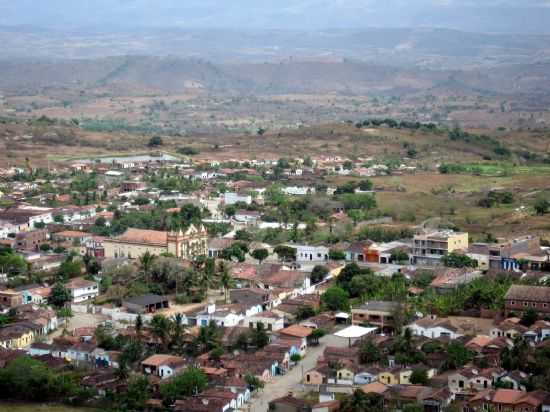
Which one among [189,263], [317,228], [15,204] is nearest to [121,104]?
[15,204]

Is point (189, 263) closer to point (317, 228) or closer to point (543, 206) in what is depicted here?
point (317, 228)

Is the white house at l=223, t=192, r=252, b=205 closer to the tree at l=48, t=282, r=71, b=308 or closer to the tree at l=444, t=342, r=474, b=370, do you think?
the tree at l=48, t=282, r=71, b=308

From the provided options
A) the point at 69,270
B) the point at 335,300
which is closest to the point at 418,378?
the point at 335,300

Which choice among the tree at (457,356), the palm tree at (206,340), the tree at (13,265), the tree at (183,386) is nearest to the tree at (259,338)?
the palm tree at (206,340)

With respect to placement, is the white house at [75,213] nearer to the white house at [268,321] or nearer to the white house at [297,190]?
the white house at [297,190]

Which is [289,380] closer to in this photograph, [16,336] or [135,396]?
[135,396]

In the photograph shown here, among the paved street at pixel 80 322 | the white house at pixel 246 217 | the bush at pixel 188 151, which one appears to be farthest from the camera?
the bush at pixel 188 151

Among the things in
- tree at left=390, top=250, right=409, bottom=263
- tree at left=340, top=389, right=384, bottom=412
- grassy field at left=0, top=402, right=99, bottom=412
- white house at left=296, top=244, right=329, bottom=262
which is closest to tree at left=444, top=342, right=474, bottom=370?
tree at left=340, top=389, right=384, bottom=412
